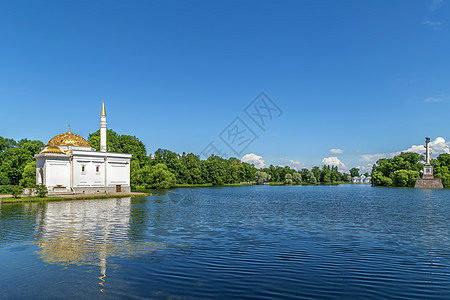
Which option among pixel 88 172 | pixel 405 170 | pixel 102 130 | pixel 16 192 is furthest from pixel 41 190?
pixel 405 170

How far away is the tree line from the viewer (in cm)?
6781

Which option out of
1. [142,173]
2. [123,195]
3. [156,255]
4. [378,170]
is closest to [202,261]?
[156,255]

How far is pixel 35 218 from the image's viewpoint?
23.9 m

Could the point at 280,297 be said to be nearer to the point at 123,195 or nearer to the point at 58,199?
the point at 58,199

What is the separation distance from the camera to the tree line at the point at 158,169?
222 ft

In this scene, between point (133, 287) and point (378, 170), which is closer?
point (133, 287)

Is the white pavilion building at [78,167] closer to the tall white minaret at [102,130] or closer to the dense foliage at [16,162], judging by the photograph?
the tall white minaret at [102,130]

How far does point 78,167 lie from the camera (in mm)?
47719

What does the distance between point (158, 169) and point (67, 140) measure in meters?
29.2

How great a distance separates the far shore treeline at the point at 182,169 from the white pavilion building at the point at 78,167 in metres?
5.57

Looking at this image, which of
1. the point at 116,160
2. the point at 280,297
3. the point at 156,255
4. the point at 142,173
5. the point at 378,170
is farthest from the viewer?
the point at 378,170

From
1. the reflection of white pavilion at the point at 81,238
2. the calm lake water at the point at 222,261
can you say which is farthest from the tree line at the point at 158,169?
the calm lake water at the point at 222,261

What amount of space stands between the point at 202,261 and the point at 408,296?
6.69 metres

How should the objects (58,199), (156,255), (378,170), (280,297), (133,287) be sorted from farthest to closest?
1. (378,170)
2. (58,199)
3. (156,255)
4. (133,287)
5. (280,297)
